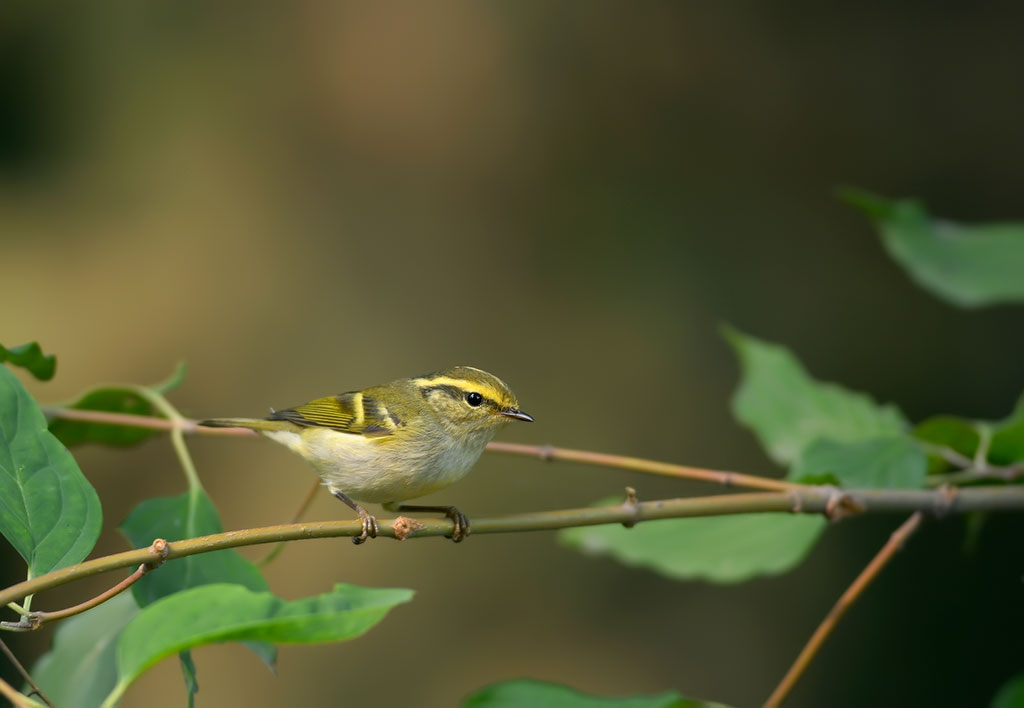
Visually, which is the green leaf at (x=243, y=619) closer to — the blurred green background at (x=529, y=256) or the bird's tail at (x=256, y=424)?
the bird's tail at (x=256, y=424)

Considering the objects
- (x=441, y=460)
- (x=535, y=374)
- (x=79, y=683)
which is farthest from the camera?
(x=535, y=374)

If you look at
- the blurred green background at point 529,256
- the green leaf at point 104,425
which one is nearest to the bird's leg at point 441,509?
the green leaf at point 104,425

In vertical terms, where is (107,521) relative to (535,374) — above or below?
below

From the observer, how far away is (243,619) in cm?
91

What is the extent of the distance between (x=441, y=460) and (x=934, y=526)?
260 cm

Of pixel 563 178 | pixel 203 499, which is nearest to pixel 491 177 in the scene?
pixel 563 178

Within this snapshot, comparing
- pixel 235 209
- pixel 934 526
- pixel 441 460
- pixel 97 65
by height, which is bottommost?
pixel 934 526

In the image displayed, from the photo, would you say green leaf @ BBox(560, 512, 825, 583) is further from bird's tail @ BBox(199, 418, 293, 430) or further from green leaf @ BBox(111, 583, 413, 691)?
green leaf @ BBox(111, 583, 413, 691)

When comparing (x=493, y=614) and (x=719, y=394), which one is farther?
(x=719, y=394)

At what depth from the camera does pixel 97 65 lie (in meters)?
4.25

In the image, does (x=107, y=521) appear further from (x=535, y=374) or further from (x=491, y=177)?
(x=491, y=177)

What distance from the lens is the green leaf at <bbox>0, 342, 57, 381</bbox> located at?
160cm

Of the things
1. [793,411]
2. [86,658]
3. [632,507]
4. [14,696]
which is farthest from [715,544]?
[14,696]

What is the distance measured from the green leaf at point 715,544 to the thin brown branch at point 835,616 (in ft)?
1.12
